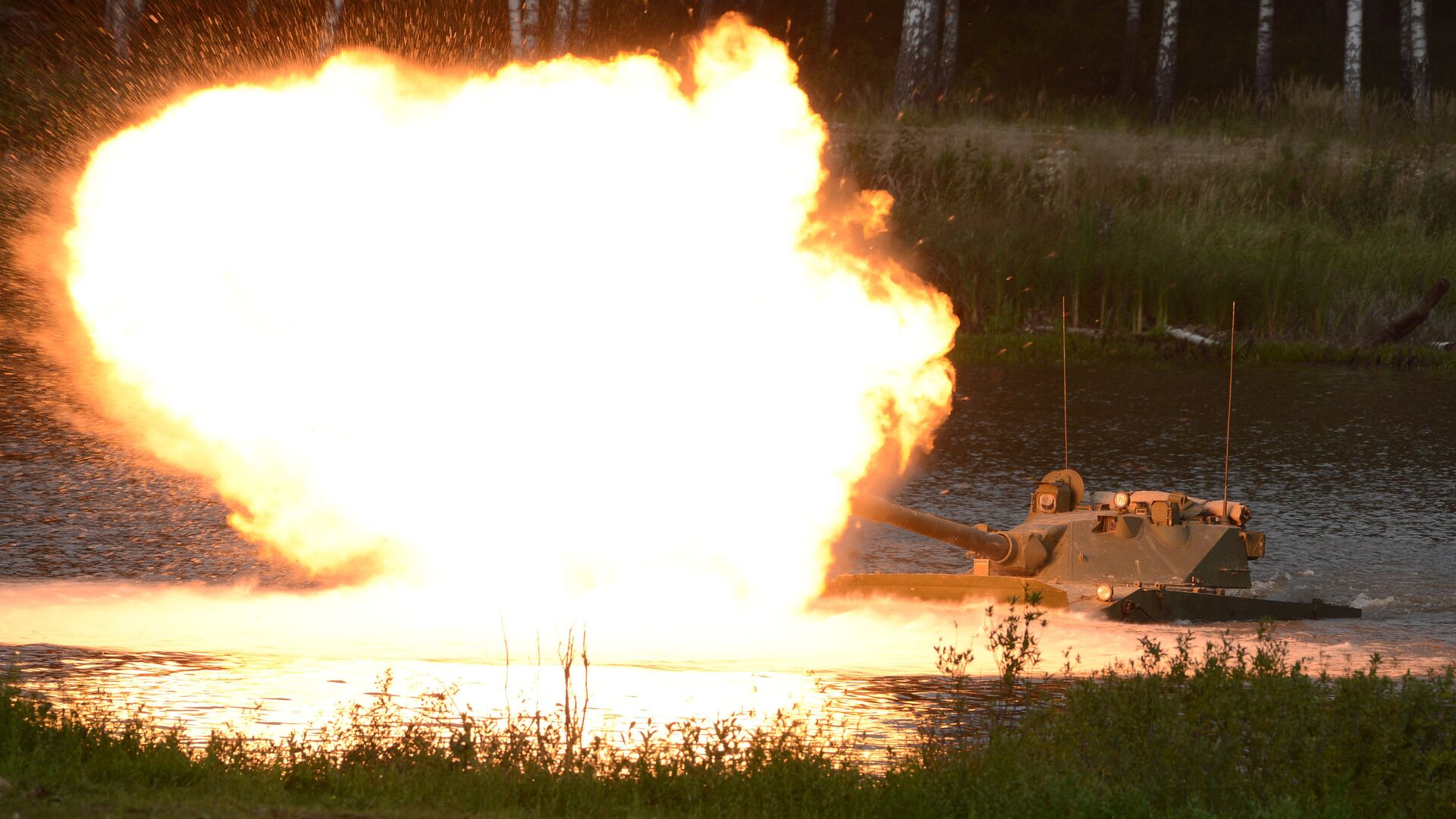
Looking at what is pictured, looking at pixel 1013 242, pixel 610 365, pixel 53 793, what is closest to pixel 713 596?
pixel 610 365

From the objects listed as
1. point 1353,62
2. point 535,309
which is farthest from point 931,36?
point 535,309

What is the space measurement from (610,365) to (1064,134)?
93.4 ft

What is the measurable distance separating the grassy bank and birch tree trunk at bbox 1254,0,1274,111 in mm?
38514

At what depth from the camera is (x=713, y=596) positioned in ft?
55.7

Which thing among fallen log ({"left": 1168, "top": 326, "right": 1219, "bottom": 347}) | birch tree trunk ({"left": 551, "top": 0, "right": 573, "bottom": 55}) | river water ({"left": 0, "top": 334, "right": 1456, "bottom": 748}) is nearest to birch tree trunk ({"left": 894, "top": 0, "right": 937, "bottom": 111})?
birch tree trunk ({"left": 551, "top": 0, "right": 573, "bottom": 55})

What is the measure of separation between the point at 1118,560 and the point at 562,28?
3099 cm

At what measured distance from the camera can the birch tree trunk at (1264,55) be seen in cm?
4744

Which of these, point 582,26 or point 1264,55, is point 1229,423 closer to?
point 582,26

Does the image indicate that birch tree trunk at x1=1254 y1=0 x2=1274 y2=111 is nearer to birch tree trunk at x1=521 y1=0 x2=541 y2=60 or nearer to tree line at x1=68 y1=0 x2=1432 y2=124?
tree line at x1=68 y1=0 x2=1432 y2=124

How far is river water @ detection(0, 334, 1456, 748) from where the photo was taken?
12477mm

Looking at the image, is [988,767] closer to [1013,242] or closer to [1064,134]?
[1013,242]

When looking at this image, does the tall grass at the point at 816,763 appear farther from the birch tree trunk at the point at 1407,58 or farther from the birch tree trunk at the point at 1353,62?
the birch tree trunk at the point at 1407,58

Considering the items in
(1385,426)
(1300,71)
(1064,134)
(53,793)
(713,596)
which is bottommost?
(53,793)

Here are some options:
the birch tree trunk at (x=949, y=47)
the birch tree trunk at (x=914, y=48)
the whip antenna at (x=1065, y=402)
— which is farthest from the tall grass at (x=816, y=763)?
the birch tree trunk at (x=949, y=47)
